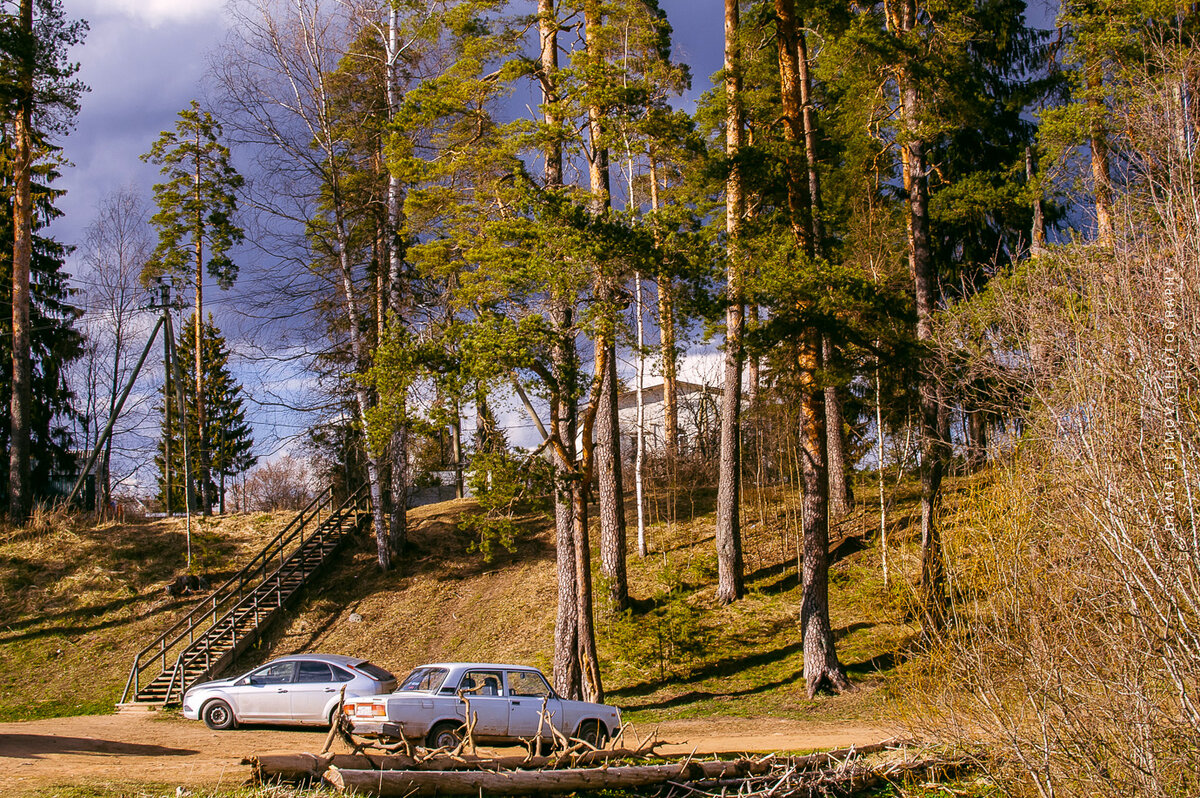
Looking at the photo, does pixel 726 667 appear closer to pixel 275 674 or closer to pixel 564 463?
pixel 564 463

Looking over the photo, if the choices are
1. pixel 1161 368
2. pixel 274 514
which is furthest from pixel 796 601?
pixel 274 514

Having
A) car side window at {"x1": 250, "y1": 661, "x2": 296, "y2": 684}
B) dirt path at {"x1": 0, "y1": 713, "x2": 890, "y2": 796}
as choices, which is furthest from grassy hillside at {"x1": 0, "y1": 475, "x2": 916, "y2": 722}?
car side window at {"x1": 250, "y1": 661, "x2": 296, "y2": 684}

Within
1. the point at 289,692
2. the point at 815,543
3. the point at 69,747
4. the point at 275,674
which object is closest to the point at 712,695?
the point at 815,543

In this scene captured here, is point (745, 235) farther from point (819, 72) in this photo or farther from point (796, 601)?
point (796, 601)

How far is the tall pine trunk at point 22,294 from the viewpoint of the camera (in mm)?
23531

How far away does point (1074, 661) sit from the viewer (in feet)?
22.2

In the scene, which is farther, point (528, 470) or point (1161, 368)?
point (528, 470)

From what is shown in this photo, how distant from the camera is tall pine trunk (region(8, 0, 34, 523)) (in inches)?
926

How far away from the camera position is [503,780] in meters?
8.92

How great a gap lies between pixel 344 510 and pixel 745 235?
16014mm

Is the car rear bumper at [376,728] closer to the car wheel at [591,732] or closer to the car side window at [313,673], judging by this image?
the car wheel at [591,732]

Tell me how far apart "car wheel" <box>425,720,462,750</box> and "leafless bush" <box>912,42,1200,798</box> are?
19.3ft

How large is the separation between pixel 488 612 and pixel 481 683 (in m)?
9.60

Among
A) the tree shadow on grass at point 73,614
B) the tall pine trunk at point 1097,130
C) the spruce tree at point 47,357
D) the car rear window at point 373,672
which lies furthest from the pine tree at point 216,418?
the tall pine trunk at point 1097,130
